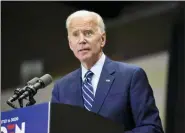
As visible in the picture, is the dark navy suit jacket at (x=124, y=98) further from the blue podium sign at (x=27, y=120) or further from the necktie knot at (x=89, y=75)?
the blue podium sign at (x=27, y=120)

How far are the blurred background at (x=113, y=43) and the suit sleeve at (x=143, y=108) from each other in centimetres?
40

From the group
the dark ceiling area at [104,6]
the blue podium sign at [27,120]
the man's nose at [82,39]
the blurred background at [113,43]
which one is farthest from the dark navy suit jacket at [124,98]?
the dark ceiling area at [104,6]

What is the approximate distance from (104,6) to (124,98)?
87 centimetres

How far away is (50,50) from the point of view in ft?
8.36

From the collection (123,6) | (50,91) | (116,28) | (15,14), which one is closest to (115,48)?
(116,28)

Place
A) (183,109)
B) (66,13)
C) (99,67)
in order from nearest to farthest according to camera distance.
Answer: (99,67)
(183,109)
(66,13)

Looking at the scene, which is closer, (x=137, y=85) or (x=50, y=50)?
(x=137, y=85)

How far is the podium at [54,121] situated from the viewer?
1.43 meters

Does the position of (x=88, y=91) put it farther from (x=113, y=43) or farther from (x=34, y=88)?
(x=113, y=43)

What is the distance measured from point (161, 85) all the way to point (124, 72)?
444 millimetres

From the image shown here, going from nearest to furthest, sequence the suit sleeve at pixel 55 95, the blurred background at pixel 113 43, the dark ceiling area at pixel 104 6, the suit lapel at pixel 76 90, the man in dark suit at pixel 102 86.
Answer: the man in dark suit at pixel 102 86 < the suit lapel at pixel 76 90 < the suit sleeve at pixel 55 95 < the blurred background at pixel 113 43 < the dark ceiling area at pixel 104 6

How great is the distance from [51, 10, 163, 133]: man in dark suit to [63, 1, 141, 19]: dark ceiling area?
42 centimetres

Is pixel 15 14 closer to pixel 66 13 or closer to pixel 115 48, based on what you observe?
pixel 66 13

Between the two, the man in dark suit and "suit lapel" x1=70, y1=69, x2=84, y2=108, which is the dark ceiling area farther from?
"suit lapel" x1=70, y1=69, x2=84, y2=108
